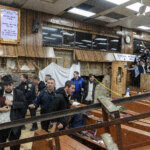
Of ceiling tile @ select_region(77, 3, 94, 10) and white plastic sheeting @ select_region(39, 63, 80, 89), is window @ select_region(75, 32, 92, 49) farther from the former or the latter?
ceiling tile @ select_region(77, 3, 94, 10)

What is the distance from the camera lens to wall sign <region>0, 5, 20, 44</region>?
6062 mm

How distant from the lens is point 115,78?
30.2ft

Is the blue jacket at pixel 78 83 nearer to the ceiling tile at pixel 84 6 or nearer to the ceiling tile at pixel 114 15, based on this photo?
the ceiling tile at pixel 84 6

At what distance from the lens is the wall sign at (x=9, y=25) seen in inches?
239

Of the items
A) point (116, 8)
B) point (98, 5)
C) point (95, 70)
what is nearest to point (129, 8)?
point (116, 8)

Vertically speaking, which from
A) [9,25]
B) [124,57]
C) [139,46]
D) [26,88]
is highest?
[9,25]

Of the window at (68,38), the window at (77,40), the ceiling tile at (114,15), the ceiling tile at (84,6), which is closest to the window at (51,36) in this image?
the window at (77,40)

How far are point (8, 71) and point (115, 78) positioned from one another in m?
5.73

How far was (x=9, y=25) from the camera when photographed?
6230 mm

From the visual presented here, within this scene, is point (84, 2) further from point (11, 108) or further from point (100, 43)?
point (11, 108)

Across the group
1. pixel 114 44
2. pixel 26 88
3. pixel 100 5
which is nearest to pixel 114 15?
pixel 100 5

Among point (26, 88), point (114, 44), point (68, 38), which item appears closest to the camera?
point (26, 88)

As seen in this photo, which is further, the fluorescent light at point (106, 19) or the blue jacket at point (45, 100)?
the fluorescent light at point (106, 19)

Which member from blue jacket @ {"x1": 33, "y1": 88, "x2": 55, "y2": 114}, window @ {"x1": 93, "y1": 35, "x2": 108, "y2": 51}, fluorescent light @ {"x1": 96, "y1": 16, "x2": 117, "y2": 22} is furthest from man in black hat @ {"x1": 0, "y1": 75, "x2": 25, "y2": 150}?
window @ {"x1": 93, "y1": 35, "x2": 108, "y2": 51}
